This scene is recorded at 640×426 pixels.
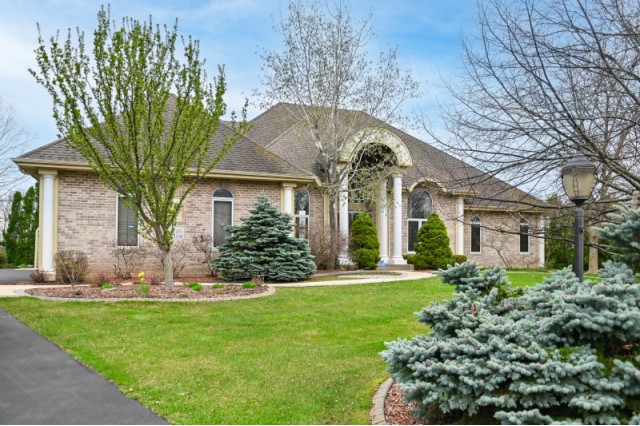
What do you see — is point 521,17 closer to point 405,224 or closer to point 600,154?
point 600,154

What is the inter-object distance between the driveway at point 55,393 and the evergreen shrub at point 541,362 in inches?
93.6

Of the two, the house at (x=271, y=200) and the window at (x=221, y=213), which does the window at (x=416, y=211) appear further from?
the window at (x=221, y=213)

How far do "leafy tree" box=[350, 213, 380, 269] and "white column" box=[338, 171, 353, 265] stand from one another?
37 centimetres

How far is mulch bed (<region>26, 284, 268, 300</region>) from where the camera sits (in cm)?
1094

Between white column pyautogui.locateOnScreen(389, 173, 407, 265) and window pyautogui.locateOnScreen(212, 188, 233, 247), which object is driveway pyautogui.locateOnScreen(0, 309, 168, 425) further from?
white column pyautogui.locateOnScreen(389, 173, 407, 265)

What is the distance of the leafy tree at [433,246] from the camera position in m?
21.1

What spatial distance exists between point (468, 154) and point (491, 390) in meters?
3.81

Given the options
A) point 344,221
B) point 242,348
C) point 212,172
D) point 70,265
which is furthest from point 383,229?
point 242,348

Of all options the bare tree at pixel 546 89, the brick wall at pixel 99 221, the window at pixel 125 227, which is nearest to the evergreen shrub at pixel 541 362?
the bare tree at pixel 546 89

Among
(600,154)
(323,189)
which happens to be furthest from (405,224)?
(600,154)

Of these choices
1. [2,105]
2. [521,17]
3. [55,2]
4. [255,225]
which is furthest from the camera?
[2,105]

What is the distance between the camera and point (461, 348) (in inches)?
146

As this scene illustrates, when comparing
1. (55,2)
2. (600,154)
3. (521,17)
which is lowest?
(600,154)

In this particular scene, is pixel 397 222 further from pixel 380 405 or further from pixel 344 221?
pixel 380 405
